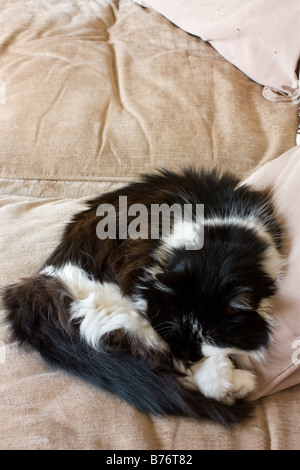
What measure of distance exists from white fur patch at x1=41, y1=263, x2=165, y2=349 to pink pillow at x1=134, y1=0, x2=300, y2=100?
56.7 inches

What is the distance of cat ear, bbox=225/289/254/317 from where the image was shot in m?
1.01

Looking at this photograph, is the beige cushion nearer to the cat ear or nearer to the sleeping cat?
the sleeping cat

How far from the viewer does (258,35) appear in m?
2.04

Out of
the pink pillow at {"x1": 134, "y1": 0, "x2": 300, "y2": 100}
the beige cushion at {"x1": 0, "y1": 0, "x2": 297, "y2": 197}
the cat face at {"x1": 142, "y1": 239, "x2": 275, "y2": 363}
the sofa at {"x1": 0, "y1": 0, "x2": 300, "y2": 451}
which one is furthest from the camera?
the pink pillow at {"x1": 134, "y1": 0, "x2": 300, "y2": 100}

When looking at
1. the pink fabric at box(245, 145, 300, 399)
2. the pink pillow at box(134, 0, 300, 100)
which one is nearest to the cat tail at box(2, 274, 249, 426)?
the pink fabric at box(245, 145, 300, 399)

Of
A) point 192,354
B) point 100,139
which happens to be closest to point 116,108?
point 100,139

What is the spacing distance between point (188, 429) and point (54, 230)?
2.73 feet

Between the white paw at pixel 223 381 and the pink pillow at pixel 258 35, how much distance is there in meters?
1.50

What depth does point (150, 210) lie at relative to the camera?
129 centimetres

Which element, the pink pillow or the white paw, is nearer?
the white paw

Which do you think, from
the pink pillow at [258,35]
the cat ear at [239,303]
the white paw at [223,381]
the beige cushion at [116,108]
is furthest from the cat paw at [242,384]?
the pink pillow at [258,35]

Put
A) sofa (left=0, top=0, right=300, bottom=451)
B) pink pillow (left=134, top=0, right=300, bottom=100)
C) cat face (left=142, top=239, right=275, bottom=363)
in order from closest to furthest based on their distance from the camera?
1. sofa (left=0, top=0, right=300, bottom=451)
2. cat face (left=142, top=239, right=275, bottom=363)
3. pink pillow (left=134, top=0, right=300, bottom=100)

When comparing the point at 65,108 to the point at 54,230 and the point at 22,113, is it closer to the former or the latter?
the point at 22,113

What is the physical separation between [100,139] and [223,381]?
1.23 metres
